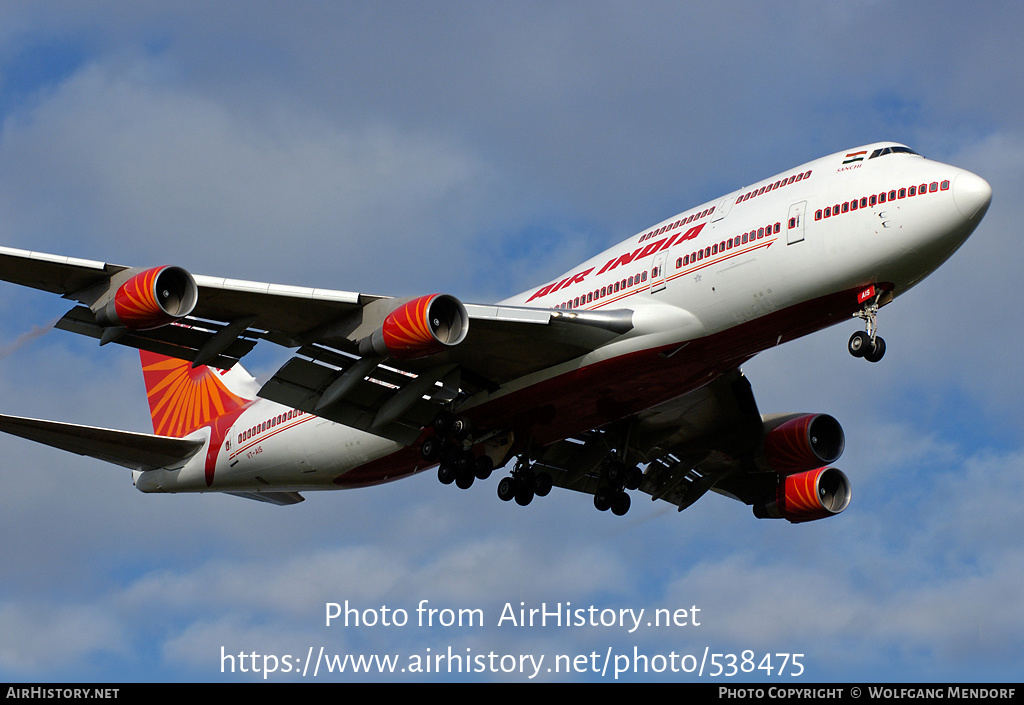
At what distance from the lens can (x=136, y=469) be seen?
132ft

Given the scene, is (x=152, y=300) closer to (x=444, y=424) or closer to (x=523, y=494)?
(x=444, y=424)

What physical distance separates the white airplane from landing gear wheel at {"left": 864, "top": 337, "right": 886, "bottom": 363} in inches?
1.7

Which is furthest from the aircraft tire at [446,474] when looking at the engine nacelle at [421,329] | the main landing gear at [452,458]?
the engine nacelle at [421,329]

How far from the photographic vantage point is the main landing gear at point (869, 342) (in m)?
28.0

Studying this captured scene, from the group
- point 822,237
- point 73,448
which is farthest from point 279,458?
point 822,237

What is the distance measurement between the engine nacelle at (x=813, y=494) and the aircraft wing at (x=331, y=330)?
37.0 ft

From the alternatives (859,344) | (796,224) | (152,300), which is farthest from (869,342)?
(152,300)

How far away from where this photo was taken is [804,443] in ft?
123

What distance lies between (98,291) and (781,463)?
779 inches

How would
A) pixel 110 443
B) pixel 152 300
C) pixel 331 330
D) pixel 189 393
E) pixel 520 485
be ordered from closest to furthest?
pixel 152 300
pixel 331 330
pixel 520 485
pixel 110 443
pixel 189 393

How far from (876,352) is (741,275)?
333 cm

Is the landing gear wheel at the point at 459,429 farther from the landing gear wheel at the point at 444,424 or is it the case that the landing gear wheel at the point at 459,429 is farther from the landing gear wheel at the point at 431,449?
the landing gear wheel at the point at 431,449
